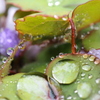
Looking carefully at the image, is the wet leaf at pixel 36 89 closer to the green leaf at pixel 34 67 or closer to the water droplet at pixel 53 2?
the green leaf at pixel 34 67

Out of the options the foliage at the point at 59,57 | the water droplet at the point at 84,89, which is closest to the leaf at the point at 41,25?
the foliage at the point at 59,57

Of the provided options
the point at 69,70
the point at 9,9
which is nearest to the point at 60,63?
the point at 69,70

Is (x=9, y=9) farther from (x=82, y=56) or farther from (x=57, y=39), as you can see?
(x=82, y=56)

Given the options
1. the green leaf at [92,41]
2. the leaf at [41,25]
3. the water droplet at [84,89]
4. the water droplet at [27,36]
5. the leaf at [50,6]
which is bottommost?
the water droplet at [84,89]

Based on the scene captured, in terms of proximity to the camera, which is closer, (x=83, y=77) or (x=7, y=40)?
(x=83, y=77)

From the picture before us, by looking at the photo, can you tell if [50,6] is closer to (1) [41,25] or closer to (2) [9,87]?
(1) [41,25]

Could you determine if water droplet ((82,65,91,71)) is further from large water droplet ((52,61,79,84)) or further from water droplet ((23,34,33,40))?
water droplet ((23,34,33,40))

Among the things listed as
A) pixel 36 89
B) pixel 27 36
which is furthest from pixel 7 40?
pixel 36 89
